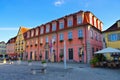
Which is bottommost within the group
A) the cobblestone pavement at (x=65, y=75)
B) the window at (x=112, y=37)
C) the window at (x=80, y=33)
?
the cobblestone pavement at (x=65, y=75)

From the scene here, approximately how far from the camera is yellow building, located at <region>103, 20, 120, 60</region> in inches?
1015

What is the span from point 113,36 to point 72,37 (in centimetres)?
890

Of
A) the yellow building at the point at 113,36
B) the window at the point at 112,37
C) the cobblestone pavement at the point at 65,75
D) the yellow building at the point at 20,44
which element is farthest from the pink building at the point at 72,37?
the cobblestone pavement at the point at 65,75

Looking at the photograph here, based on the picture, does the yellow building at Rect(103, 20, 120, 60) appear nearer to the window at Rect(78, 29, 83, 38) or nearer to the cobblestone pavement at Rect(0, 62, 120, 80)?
the window at Rect(78, 29, 83, 38)

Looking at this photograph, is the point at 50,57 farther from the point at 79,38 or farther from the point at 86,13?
the point at 86,13

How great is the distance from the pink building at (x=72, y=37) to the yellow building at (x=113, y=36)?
12.9 feet

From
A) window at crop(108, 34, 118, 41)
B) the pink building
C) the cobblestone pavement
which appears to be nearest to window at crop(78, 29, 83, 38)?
the pink building

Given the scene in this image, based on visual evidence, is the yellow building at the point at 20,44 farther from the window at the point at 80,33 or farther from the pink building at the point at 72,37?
the window at the point at 80,33

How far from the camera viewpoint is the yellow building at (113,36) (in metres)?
25.8

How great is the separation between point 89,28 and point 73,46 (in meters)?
4.56

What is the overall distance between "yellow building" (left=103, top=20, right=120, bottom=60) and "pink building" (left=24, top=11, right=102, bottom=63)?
12.9 ft

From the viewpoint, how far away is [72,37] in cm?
3306

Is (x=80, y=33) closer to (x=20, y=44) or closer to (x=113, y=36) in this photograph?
(x=113, y=36)

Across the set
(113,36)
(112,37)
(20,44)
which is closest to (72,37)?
(112,37)
